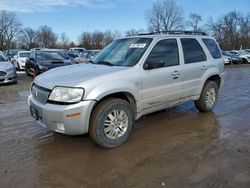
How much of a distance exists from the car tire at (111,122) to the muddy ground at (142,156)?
0.16m

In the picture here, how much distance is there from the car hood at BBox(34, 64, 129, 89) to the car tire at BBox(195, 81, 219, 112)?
258 centimetres

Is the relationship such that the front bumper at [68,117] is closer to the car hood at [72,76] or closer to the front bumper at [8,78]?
the car hood at [72,76]

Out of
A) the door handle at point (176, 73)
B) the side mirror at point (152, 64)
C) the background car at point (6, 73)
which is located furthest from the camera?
the background car at point (6, 73)

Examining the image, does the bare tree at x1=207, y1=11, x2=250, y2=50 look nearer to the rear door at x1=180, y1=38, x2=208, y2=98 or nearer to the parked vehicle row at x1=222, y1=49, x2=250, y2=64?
the parked vehicle row at x1=222, y1=49, x2=250, y2=64

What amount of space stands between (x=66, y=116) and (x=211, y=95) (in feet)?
13.1

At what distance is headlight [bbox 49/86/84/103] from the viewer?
4.11 meters

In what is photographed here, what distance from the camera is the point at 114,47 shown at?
18.8 ft

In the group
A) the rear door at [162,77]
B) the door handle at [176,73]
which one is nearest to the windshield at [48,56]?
the rear door at [162,77]

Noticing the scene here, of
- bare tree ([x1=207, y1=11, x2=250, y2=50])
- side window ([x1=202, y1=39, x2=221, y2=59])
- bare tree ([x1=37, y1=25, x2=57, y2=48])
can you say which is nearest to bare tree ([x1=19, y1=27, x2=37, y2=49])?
bare tree ([x1=37, y1=25, x2=57, y2=48])

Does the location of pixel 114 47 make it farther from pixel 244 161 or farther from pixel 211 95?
pixel 244 161

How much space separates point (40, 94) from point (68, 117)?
0.79 m

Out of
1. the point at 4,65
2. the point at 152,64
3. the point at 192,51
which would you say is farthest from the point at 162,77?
the point at 4,65

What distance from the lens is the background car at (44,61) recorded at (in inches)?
532

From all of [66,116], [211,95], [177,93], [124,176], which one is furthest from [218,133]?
[66,116]
